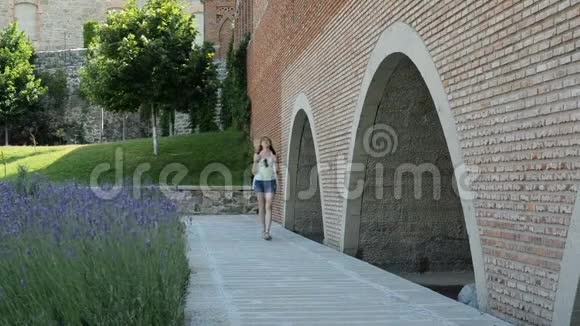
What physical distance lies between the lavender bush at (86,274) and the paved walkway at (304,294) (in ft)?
2.33

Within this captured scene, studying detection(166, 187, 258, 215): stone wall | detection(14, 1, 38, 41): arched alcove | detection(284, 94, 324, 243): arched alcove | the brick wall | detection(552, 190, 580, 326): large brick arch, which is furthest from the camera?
detection(14, 1, 38, 41): arched alcove

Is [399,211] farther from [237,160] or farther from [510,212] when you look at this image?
[237,160]

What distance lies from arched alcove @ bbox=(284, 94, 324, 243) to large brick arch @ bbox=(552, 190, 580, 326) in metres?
9.49

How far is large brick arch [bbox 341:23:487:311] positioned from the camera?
5215 mm

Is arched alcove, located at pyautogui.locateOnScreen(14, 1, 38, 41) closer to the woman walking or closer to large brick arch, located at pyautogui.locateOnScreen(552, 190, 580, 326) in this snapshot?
the woman walking

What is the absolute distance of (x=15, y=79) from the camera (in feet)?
109

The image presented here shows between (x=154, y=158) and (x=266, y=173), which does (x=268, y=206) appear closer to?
(x=266, y=173)

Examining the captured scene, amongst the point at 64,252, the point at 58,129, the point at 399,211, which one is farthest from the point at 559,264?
the point at 58,129

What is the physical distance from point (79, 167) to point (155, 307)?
19.6 meters

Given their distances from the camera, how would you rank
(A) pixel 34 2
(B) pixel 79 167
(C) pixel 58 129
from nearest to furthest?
(B) pixel 79 167 → (C) pixel 58 129 → (A) pixel 34 2

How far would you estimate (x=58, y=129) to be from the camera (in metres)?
33.6

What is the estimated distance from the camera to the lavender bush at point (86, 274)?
11.4 feet

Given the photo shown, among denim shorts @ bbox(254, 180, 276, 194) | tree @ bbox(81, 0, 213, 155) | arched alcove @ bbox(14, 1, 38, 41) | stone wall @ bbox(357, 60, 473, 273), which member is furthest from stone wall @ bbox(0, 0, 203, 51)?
stone wall @ bbox(357, 60, 473, 273)

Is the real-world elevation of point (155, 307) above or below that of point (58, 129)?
below
